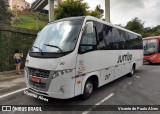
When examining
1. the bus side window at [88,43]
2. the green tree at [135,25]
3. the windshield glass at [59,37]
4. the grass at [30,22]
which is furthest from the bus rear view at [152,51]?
the green tree at [135,25]

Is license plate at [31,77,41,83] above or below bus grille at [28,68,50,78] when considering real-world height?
below

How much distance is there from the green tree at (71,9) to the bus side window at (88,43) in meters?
25.9

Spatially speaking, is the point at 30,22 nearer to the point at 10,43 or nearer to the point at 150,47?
the point at 150,47

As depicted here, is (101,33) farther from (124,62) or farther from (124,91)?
(124,62)

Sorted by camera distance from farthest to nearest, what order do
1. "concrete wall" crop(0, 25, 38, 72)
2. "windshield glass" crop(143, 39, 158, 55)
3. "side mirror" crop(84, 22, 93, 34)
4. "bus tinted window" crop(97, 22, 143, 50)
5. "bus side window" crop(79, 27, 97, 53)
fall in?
"windshield glass" crop(143, 39, 158, 55)
"concrete wall" crop(0, 25, 38, 72)
"bus tinted window" crop(97, 22, 143, 50)
"side mirror" crop(84, 22, 93, 34)
"bus side window" crop(79, 27, 97, 53)

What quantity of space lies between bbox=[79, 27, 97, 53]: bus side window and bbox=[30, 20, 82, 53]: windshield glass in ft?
0.95

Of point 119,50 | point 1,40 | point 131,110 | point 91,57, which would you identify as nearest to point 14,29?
point 1,40

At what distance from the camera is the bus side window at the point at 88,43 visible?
246 inches

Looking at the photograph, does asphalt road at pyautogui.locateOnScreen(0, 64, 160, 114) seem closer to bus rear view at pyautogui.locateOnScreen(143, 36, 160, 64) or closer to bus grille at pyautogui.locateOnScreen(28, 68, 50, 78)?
bus grille at pyautogui.locateOnScreen(28, 68, 50, 78)

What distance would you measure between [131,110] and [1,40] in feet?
31.0

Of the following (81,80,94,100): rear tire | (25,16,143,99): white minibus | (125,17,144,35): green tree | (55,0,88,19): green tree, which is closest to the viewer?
(25,16,143,99): white minibus

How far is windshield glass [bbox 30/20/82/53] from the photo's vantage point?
5969 mm

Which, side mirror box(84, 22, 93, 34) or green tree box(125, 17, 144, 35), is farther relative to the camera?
green tree box(125, 17, 144, 35)

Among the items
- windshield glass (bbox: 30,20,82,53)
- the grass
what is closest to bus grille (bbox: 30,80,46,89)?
windshield glass (bbox: 30,20,82,53)
